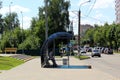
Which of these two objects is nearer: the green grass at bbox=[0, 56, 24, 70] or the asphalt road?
the asphalt road

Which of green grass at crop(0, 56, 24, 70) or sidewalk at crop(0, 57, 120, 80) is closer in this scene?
sidewalk at crop(0, 57, 120, 80)

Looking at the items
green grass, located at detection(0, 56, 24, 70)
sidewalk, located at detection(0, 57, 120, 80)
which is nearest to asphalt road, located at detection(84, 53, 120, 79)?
sidewalk, located at detection(0, 57, 120, 80)

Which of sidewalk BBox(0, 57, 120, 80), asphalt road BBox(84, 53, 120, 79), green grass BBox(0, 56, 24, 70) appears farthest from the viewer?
green grass BBox(0, 56, 24, 70)

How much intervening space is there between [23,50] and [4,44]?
8646 mm

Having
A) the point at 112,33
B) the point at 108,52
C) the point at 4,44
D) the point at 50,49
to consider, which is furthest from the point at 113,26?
the point at 50,49

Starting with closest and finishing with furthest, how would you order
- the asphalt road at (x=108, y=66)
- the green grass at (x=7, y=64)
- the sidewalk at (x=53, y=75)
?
the sidewalk at (x=53, y=75), the asphalt road at (x=108, y=66), the green grass at (x=7, y=64)

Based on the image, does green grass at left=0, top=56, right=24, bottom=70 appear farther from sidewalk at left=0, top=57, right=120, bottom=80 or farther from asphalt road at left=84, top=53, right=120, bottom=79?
asphalt road at left=84, top=53, right=120, bottom=79

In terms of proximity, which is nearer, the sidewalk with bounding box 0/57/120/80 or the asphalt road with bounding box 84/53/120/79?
the sidewalk with bounding box 0/57/120/80

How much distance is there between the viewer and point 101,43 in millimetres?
169625

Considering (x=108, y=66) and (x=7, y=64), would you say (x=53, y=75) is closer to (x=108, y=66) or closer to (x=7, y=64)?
(x=7, y=64)

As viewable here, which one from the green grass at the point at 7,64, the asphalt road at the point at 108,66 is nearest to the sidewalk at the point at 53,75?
the asphalt road at the point at 108,66

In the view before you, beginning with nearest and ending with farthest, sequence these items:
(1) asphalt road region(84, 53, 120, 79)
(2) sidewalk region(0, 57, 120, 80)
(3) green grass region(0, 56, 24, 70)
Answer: (2) sidewalk region(0, 57, 120, 80), (1) asphalt road region(84, 53, 120, 79), (3) green grass region(0, 56, 24, 70)

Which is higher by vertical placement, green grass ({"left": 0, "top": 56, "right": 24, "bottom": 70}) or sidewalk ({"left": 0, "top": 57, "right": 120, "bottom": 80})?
green grass ({"left": 0, "top": 56, "right": 24, "bottom": 70})

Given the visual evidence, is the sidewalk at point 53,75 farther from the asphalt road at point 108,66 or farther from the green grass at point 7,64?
the green grass at point 7,64
